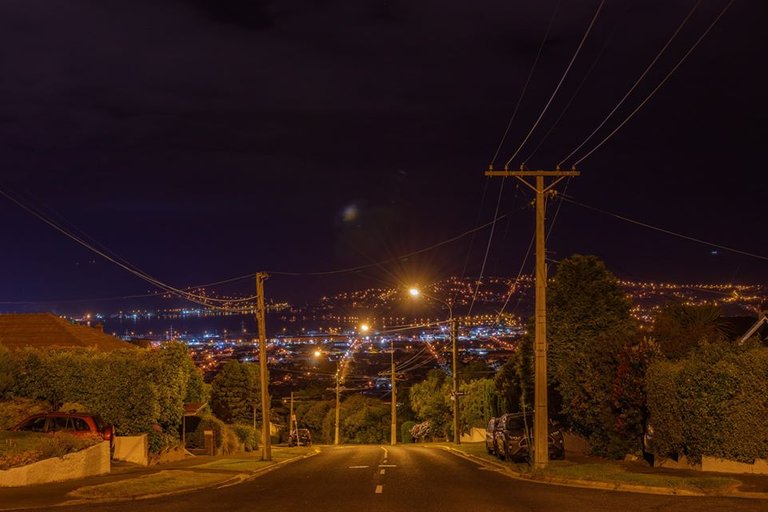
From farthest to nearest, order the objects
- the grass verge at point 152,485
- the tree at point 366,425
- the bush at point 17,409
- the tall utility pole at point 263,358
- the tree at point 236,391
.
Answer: the tree at point 366,425
the tree at point 236,391
the tall utility pole at point 263,358
the bush at point 17,409
the grass verge at point 152,485

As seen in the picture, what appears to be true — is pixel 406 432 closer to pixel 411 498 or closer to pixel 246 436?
pixel 246 436

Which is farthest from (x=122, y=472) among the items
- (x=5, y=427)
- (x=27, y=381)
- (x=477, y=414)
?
(x=477, y=414)

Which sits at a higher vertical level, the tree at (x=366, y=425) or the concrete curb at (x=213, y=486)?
the concrete curb at (x=213, y=486)

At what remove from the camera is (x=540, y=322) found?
1024 inches

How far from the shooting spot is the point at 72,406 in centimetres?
3306

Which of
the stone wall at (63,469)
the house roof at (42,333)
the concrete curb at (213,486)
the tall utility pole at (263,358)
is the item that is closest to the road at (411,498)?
the concrete curb at (213,486)

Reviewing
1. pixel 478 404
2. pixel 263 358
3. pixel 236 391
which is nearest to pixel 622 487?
pixel 263 358

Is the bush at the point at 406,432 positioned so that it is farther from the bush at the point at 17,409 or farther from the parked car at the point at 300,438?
the bush at the point at 17,409

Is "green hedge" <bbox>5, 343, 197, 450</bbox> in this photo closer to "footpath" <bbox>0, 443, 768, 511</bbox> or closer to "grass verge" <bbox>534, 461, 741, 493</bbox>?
"footpath" <bbox>0, 443, 768, 511</bbox>

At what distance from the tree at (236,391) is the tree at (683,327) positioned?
50564mm

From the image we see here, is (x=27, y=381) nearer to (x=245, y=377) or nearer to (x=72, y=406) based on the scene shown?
(x=72, y=406)

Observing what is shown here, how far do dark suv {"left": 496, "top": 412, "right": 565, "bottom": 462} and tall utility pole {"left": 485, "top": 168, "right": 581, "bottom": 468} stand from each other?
3.66 m

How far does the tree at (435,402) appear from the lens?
7376 cm

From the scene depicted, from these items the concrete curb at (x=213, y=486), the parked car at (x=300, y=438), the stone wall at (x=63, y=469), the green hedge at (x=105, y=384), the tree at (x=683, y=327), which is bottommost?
the parked car at (x=300, y=438)
